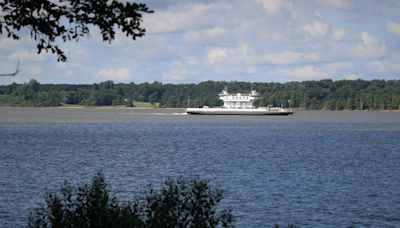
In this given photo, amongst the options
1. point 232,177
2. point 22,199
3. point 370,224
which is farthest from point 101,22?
point 232,177

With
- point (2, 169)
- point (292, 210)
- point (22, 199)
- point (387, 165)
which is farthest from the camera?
point (387, 165)

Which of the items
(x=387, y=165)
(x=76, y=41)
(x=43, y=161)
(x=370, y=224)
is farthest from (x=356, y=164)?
(x=76, y=41)

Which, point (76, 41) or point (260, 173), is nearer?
point (76, 41)

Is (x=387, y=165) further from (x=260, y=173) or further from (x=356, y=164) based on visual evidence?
(x=260, y=173)

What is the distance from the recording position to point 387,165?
197 ft

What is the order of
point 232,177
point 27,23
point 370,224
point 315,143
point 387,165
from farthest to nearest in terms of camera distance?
point 315,143 < point 387,165 < point 232,177 < point 370,224 < point 27,23

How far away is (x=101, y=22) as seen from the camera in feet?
40.4

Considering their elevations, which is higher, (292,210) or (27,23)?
(27,23)

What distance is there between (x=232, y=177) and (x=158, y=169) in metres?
7.75

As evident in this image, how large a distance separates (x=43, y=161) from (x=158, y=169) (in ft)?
37.2

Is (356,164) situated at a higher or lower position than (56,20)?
lower

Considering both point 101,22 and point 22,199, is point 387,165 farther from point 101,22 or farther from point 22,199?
point 101,22

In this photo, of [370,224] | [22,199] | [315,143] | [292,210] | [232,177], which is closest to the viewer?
[370,224]

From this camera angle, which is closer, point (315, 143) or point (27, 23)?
point (27, 23)
